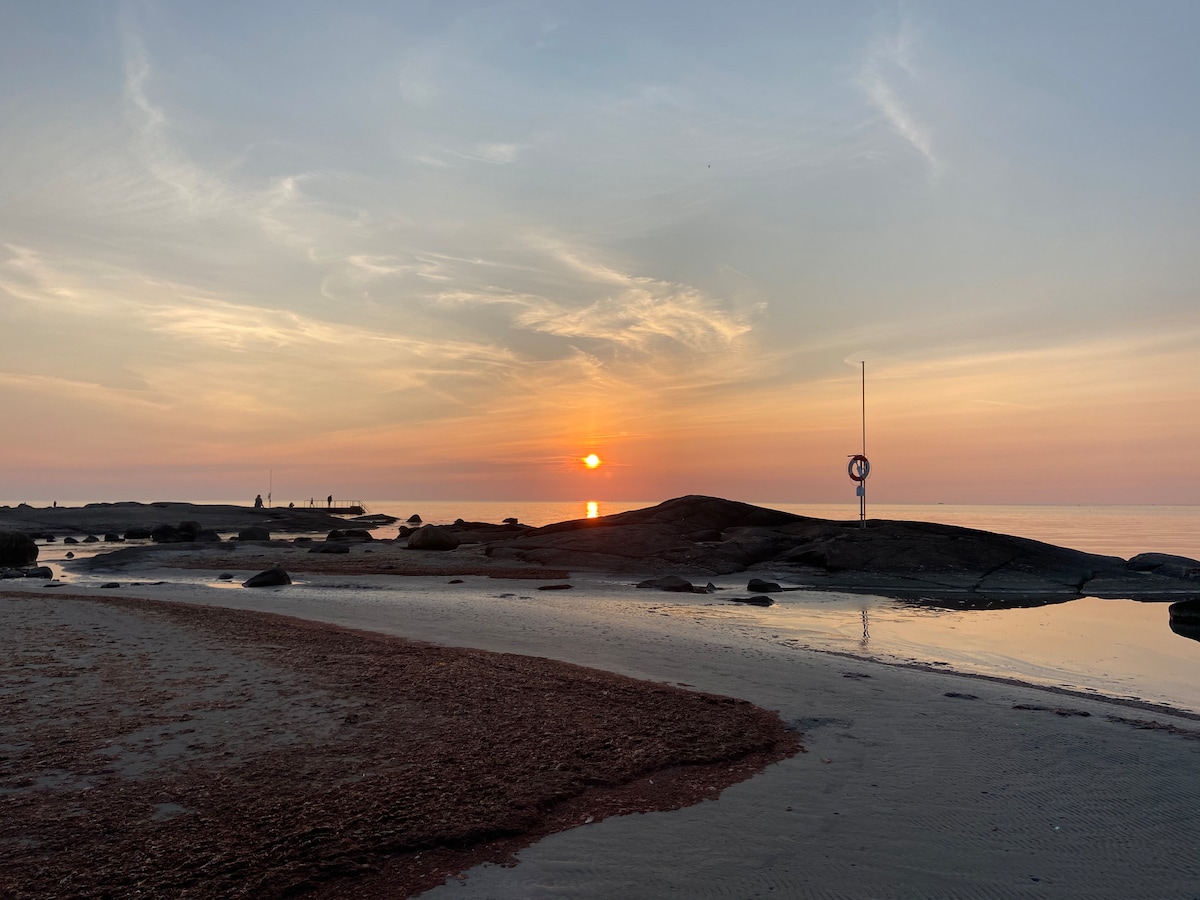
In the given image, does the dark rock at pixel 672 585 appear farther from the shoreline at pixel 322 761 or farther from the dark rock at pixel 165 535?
the dark rock at pixel 165 535

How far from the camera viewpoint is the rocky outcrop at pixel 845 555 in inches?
1120

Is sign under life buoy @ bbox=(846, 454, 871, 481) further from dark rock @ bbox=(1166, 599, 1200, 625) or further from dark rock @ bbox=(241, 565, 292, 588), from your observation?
dark rock @ bbox=(241, 565, 292, 588)

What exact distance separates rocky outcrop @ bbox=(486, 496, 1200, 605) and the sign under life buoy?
243 cm

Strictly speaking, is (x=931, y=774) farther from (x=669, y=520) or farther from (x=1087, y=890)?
(x=669, y=520)

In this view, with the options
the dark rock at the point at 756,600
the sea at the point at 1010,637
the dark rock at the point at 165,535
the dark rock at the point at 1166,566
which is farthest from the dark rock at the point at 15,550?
the dark rock at the point at 1166,566

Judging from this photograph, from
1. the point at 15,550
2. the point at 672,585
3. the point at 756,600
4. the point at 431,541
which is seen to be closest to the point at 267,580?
the point at 431,541

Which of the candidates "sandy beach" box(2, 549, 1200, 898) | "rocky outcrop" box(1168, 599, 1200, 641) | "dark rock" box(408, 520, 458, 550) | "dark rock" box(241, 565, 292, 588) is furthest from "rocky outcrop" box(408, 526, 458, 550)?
"rocky outcrop" box(1168, 599, 1200, 641)

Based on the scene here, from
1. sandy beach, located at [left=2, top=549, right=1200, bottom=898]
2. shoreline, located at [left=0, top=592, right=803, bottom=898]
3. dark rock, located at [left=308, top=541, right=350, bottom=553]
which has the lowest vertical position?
sandy beach, located at [left=2, top=549, right=1200, bottom=898]

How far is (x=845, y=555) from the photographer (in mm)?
32281

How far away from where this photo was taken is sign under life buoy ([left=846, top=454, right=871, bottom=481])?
37.3 metres

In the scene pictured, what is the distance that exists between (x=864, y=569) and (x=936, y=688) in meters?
19.7

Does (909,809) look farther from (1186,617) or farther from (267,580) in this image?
(267,580)

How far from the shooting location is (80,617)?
18.1 m

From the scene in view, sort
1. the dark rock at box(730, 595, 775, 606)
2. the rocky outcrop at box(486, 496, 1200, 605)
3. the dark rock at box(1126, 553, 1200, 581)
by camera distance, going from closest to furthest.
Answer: the dark rock at box(730, 595, 775, 606) → the rocky outcrop at box(486, 496, 1200, 605) → the dark rock at box(1126, 553, 1200, 581)
